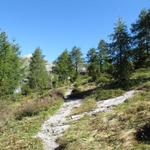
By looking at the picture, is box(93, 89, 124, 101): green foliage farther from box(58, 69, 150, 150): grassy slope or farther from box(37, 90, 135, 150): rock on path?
box(58, 69, 150, 150): grassy slope

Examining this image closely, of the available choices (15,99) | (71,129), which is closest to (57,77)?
(15,99)

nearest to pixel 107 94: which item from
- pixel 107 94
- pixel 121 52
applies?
pixel 107 94

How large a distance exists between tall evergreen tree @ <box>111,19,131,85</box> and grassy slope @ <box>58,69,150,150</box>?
705 inches

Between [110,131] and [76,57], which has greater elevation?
[76,57]

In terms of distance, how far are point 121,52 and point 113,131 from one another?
27.4m

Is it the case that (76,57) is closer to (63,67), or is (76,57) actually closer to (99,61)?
(63,67)

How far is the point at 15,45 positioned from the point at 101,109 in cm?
2378

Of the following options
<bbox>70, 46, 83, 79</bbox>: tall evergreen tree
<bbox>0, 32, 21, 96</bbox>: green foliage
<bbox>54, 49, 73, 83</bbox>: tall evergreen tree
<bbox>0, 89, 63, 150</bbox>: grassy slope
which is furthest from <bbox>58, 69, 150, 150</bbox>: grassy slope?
<bbox>70, 46, 83, 79</bbox>: tall evergreen tree

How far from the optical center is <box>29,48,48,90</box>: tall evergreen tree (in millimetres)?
82188

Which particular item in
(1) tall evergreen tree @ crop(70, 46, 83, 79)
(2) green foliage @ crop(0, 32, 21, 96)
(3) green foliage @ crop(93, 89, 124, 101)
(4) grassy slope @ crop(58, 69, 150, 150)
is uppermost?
(1) tall evergreen tree @ crop(70, 46, 83, 79)

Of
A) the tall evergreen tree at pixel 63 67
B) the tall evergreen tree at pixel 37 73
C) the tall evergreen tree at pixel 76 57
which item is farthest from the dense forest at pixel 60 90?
the tall evergreen tree at pixel 76 57

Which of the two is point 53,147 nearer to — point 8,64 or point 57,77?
point 8,64

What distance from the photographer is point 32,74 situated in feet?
272

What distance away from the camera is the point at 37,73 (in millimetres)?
82938
